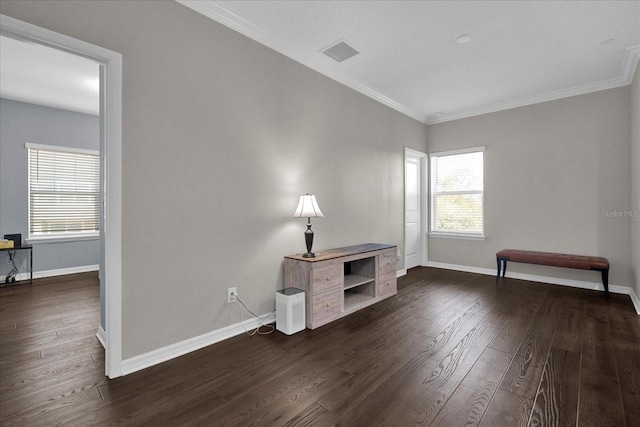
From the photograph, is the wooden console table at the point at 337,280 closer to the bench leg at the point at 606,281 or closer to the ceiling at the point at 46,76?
the bench leg at the point at 606,281

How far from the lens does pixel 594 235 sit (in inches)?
159

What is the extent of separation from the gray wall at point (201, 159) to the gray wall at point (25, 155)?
4184mm

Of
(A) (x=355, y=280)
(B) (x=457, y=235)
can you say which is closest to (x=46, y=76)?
(A) (x=355, y=280)

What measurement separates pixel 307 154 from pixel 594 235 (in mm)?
4024

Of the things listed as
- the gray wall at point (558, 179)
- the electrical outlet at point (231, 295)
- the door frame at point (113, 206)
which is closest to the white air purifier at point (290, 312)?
the electrical outlet at point (231, 295)

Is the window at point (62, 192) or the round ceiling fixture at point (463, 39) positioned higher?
the round ceiling fixture at point (463, 39)

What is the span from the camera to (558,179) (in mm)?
4289

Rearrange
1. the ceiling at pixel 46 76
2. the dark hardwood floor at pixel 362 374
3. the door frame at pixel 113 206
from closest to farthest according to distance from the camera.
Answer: the dark hardwood floor at pixel 362 374 < the door frame at pixel 113 206 < the ceiling at pixel 46 76

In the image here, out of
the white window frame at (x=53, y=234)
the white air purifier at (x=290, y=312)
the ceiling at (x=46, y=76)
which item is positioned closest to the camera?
the white air purifier at (x=290, y=312)

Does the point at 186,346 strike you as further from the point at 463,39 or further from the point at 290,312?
the point at 463,39

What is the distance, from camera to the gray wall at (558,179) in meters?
3.89

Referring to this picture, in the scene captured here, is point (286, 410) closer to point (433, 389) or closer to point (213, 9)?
point (433, 389)

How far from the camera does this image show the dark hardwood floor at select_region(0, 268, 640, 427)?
5.25 ft

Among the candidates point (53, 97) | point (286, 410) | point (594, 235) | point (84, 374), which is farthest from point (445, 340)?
point (53, 97)
